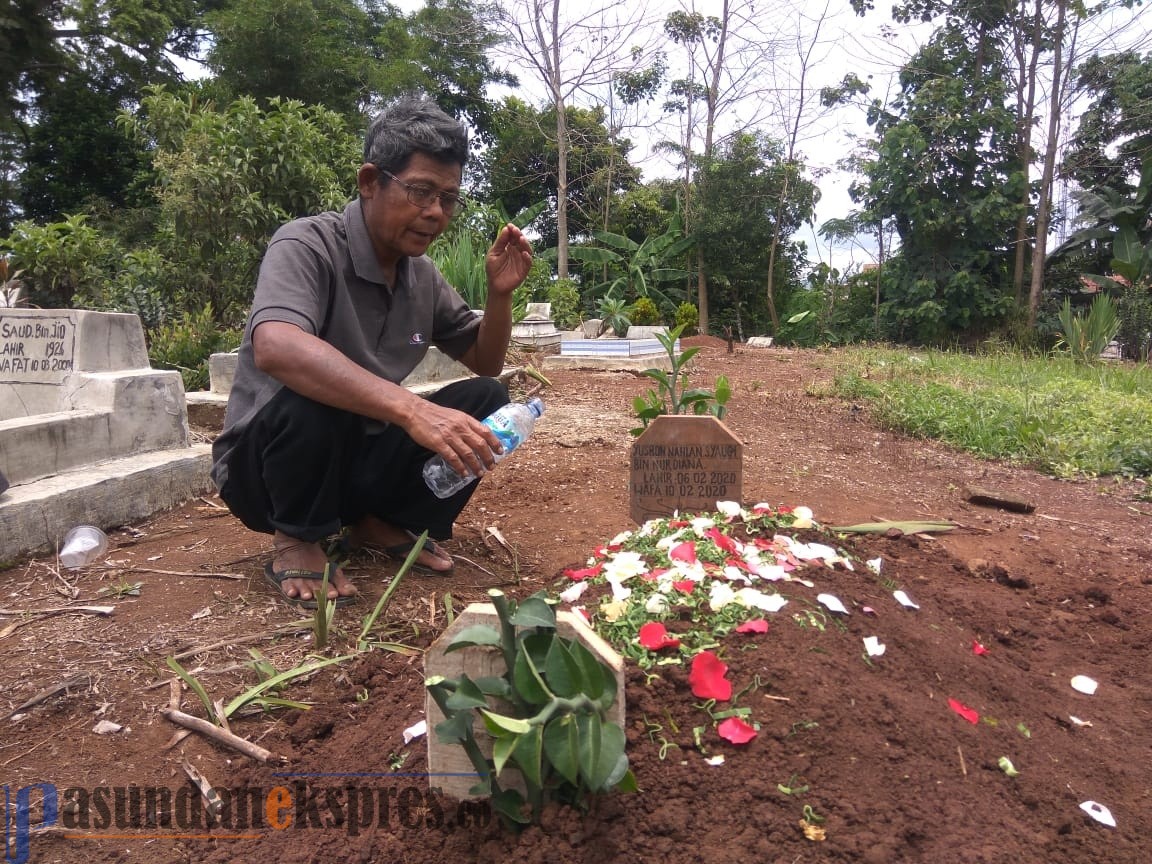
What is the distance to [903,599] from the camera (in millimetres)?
1819

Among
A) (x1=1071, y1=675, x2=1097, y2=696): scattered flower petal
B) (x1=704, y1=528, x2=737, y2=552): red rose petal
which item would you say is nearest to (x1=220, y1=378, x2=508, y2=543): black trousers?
(x1=704, y1=528, x2=737, y2=552): red rose petal

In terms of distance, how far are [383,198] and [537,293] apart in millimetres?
8922

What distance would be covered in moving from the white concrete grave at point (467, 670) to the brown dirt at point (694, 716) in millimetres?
52

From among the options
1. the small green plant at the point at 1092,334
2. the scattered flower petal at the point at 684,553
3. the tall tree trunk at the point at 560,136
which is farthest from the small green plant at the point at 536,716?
the tall tree trunk at the point at 560,136

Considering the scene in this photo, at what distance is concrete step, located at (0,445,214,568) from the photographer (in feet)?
8.07

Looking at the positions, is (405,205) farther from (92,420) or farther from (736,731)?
(92,420)

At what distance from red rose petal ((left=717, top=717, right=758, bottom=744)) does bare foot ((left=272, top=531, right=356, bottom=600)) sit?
1213 mm

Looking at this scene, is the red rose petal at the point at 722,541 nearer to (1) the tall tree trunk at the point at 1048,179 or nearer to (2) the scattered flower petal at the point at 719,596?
(2) the scattered flower petal at the point at 719,596

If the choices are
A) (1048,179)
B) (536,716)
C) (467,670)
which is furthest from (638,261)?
(536,716)

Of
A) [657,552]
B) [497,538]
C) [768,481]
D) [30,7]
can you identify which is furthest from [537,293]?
[30,7]

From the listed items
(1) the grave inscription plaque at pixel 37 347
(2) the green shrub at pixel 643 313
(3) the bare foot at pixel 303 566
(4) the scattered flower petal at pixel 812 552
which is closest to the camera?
(4) the scattered flower petal at pixel 812 552

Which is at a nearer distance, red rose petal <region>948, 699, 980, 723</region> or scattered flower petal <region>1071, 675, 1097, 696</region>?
red rose petal <region>948, 699, 980, 723</region>

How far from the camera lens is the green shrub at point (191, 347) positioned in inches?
186

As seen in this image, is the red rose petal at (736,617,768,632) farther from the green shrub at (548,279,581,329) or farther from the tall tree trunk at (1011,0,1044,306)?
the tall tree trunk at (1011,0,1044,306)
